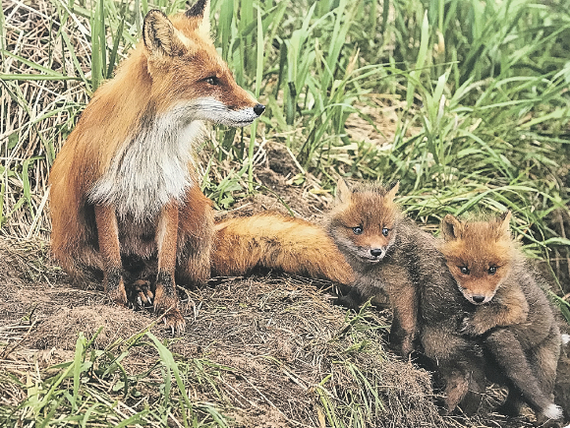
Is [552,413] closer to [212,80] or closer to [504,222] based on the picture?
[504,222]

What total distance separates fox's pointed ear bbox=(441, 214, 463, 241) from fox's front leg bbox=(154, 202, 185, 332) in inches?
58.8

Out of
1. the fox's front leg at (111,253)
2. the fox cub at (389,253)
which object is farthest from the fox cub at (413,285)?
the fox's front leg at (111,253)

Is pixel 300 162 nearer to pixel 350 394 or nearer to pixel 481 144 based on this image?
pixel 481 144

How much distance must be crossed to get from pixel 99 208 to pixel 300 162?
2244mm

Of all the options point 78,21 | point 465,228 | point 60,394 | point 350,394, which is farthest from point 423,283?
point 78,21

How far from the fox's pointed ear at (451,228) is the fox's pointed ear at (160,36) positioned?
171 centimetres

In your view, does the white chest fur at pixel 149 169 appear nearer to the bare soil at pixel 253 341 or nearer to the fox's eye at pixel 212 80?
the fox's eye at pixel 212 80

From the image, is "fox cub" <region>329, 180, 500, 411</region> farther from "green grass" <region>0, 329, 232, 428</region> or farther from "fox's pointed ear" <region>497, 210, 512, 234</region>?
"green grass" <region>0, 329, 232, 428</region>

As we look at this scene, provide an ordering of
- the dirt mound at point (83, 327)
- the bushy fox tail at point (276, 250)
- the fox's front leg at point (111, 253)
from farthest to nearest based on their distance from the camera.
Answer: the bushy fox tail at point (276, 250)
the fox's front leg at point (111, 253)
the dirt mound at point (83, 327)

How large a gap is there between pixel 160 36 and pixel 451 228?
1.86 m

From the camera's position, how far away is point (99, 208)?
13.7 ft

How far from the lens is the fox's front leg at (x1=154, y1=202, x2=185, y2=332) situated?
4.25 meters

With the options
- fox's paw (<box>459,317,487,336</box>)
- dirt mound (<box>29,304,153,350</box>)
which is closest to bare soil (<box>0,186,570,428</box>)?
dirt mound (<box>29,304,153,350</box>)

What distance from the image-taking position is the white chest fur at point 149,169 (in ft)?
13.3
